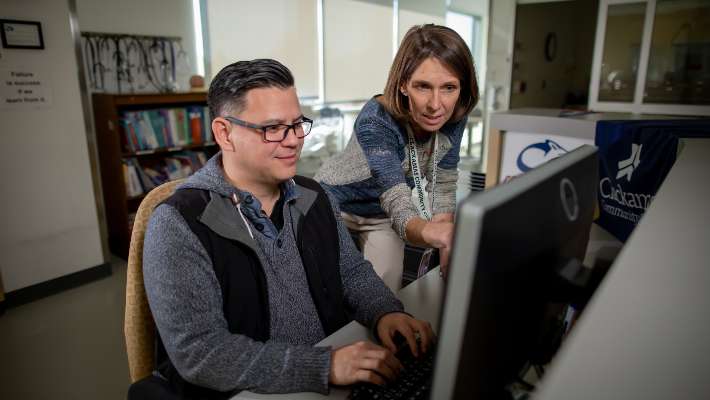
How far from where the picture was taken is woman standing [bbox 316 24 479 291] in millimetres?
1395

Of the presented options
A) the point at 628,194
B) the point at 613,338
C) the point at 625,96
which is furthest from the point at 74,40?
the point at 625,96

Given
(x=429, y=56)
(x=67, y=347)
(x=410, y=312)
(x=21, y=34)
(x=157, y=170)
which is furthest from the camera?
(x=157, y=170)

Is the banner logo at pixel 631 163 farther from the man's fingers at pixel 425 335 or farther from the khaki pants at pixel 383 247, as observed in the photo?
the man's fingers at pixel 425 335

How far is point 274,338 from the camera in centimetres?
109

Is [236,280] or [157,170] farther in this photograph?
[157,170]

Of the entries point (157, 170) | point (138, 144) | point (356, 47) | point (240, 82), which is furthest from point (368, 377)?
point (356, 47)

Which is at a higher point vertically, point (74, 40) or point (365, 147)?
point (74, 40)

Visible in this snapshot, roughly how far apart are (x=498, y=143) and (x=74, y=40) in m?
2.73

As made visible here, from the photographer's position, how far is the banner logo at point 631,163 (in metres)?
1.69

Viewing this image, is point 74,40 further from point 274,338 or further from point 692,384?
point 692,384

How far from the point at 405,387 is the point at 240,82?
0.74 m

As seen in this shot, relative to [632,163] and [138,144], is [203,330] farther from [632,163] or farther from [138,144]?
[138,144]

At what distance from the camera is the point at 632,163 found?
5.60ft

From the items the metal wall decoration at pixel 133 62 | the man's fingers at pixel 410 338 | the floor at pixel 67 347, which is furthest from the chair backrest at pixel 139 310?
the metal wall decoration at pixel 133 62
